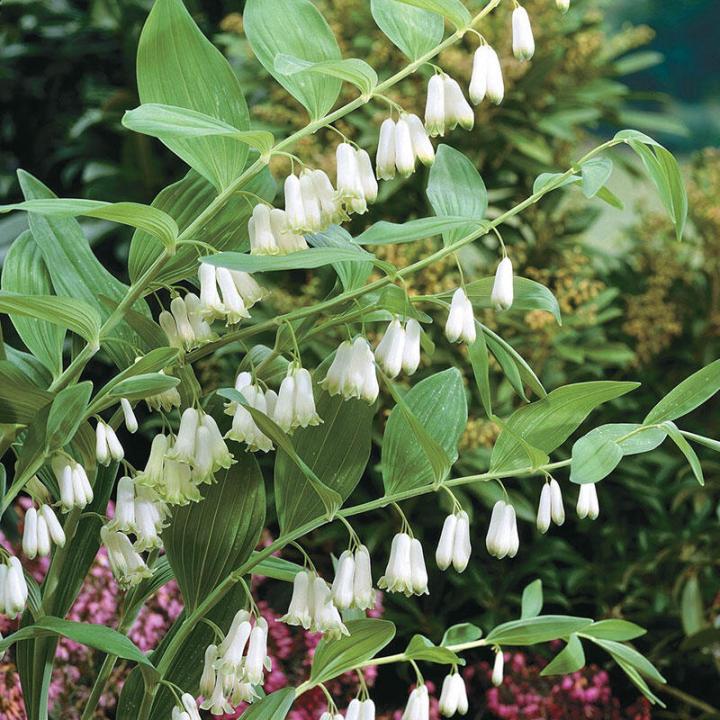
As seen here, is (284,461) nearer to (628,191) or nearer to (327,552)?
(327,552)

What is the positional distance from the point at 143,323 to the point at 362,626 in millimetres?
224

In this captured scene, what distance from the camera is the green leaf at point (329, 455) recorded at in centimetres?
65

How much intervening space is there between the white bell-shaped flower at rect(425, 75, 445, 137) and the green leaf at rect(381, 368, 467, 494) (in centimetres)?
16

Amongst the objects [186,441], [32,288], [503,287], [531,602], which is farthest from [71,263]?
[531,602]

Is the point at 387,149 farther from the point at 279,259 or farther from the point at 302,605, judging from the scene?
the point at 302,605

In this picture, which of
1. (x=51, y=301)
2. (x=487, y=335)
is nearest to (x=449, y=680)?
(x=487, y=335)

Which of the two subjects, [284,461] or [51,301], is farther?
[284,461]

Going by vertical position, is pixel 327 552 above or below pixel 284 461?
below

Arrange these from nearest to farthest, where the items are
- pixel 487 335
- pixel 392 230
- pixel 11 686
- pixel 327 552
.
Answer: pixel 392 230
pixel 487 335
pixel 11 686
pixel 327 552

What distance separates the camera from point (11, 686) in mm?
1078

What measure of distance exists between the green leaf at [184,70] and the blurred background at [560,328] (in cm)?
90

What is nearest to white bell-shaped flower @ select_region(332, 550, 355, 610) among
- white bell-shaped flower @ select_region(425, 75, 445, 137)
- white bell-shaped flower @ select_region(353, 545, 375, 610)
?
white bell-shaped flower @ select_region(353, 545, 375, 610)

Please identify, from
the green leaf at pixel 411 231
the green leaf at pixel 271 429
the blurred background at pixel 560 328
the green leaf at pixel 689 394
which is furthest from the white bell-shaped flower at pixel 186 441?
the blurred background at pixel 560 328

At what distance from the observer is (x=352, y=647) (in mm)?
662
